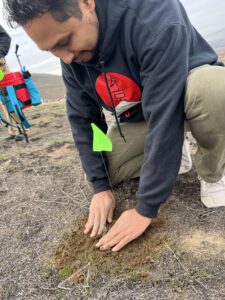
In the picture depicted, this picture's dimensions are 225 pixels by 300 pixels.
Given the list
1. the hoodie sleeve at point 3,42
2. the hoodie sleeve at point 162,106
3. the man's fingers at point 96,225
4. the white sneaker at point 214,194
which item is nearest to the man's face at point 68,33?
the hoodie sleeve at point 162,106

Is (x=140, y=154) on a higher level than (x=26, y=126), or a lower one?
higher

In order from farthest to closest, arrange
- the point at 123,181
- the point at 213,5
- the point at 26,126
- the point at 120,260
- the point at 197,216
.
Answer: the point at 213,5 → the point at 26,126 → the point at 123,181 → the point at 197,216 → the point at 120,260

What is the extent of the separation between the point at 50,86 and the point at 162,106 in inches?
365

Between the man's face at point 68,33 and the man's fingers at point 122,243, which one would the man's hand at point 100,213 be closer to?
the man's fingers at point 122,243

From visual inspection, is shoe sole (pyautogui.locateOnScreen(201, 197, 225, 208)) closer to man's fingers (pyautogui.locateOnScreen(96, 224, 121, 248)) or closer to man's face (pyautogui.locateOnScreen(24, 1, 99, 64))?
man's fingers (pyautogui.locateOnScreen(96, 224, 121, 248))

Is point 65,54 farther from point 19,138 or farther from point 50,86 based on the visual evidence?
point 50,86

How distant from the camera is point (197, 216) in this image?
1.88m

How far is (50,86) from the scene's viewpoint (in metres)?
10.5

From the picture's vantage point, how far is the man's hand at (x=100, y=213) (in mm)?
1906

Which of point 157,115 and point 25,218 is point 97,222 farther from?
point 157,115

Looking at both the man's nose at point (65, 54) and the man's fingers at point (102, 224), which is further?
the man's fingers at point (102, 224)

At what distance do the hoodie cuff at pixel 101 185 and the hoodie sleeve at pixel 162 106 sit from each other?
43 centimetres

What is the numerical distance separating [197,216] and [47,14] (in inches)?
45.4

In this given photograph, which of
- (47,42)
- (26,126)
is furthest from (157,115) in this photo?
(26,126)
